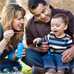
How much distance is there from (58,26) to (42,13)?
0.25 m

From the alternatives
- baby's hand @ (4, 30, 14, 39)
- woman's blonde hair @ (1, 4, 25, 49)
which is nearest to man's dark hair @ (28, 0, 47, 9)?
woman's blonde hair @ (1, 4, 25, 49)

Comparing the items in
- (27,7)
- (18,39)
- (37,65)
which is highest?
(27,7)

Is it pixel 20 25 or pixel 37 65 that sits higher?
pixel 20 25

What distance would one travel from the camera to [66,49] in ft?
12.5

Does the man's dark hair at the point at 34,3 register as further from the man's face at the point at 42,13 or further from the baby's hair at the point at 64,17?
the baby's hair at the point at 64,17

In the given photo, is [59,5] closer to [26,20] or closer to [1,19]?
[26,20]

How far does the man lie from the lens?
150 inches

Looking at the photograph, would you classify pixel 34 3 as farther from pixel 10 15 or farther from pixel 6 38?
pixel 6 38

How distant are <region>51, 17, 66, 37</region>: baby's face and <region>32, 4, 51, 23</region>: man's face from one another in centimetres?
9

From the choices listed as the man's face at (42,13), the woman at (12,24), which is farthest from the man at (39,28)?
the woman at (12,24)

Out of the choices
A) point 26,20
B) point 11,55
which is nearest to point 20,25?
point 26,20

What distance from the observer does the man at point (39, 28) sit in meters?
3.82

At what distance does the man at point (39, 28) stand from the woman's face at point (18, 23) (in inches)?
2.9

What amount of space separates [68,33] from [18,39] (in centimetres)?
56
